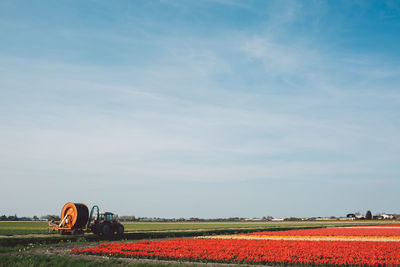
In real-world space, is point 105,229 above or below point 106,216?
below

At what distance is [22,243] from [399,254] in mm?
27930

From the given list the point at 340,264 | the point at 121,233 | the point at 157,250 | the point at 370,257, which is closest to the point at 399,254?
the point at 370,257

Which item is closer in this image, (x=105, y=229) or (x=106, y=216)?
(x=105, y=229)

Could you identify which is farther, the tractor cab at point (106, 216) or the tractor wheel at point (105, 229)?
the tractor cab at point (106, 216)

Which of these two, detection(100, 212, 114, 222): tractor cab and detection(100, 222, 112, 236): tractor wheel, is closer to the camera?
detection(100, 222, 112, 236): tractor wheel

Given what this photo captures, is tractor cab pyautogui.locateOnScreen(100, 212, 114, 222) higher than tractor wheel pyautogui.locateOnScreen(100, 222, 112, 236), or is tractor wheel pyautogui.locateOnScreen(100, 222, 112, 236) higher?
tractor cab pyautogui.locateOnScreen(100, 212, 114, 222)

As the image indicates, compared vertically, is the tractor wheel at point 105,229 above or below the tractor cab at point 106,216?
below

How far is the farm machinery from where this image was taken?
1574 inches

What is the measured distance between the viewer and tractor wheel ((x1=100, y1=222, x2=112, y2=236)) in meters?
39.2

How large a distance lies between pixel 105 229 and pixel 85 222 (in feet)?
12.0

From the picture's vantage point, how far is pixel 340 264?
62.4 ft

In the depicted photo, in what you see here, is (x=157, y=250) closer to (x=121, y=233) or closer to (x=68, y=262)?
(x=68, y=262)

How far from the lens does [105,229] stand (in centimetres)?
3947

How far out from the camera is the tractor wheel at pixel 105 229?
129 feet
